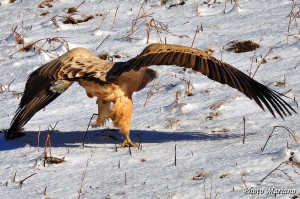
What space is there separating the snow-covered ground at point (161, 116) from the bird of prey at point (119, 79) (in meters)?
0.30

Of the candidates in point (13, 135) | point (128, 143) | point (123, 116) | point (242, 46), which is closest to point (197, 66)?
point (123, 116)

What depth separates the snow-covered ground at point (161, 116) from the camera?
215 inches

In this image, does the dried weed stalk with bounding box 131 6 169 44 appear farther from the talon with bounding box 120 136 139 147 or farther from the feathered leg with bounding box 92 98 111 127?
the talon with bounding box 120 136 139 147

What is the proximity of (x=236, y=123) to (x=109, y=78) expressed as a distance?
4.69 ft

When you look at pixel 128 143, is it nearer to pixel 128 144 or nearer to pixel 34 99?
pixel 128 144

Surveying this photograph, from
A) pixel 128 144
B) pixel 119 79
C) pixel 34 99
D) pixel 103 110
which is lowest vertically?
pixel 128 144

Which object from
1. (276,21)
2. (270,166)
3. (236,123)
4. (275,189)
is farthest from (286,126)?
(276,21)

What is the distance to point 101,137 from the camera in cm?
716

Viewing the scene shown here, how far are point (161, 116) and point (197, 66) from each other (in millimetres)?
1411

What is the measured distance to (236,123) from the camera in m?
7.15

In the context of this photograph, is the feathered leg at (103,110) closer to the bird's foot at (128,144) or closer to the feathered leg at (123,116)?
the feathered leg at (123,116)

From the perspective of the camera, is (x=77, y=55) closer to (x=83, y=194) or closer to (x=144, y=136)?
(x=144, y=136)

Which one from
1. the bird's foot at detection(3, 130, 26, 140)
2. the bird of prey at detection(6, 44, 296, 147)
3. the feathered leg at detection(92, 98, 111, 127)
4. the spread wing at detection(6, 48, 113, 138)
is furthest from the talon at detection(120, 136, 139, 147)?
the bird's foot at detection(3, 130, 26, 140)

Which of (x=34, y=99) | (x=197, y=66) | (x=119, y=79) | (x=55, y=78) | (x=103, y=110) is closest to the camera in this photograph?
(x=197, y=66)
